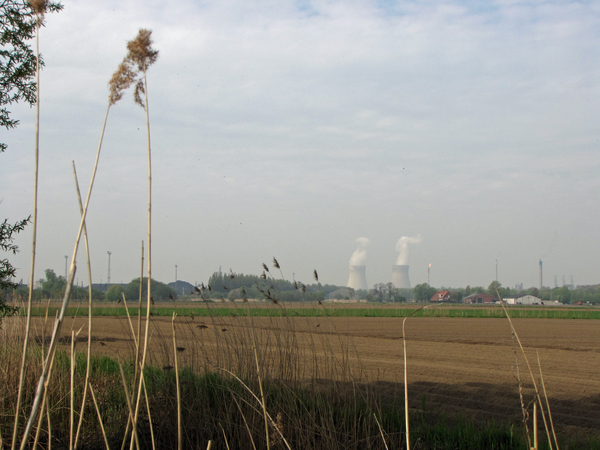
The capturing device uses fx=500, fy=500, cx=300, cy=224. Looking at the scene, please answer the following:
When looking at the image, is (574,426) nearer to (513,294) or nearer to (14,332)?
(14,332)

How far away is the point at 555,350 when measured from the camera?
59.4ft

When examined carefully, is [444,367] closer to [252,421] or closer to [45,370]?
[252,421]

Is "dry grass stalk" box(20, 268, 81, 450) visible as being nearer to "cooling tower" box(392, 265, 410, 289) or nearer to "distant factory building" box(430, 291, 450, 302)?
"distant factory building" box(430, 291, 450, 302)

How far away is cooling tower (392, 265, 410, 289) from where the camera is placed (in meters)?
192

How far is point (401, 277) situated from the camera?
19312 cm

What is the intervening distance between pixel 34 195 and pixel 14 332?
6219 millimetres

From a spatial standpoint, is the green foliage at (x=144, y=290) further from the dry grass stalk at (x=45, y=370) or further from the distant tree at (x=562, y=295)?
the distant tree at (x=562, y=295)

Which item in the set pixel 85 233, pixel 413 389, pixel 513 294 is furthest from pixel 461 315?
pixel 513 294

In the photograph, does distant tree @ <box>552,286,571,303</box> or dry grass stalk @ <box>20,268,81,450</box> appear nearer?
dry grass stalk @ <box>20,268,81,450</box>

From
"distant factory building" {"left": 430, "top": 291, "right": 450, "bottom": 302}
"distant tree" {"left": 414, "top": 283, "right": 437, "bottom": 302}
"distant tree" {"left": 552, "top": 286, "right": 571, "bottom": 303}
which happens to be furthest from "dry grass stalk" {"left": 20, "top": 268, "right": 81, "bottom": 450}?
"distant tree" {"left": 552, "top": 286, "right": 571, "bottom": 303}

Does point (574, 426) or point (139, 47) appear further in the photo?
point (574, 426)

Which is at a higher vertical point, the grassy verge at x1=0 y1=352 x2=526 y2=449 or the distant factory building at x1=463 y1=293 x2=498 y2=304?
the grassy verge at x1=0 y1=352 x2=526 y2=449

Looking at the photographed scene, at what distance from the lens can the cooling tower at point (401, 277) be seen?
19162 cm

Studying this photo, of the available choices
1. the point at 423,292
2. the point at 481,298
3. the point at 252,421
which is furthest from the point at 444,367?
the point at 481,298
